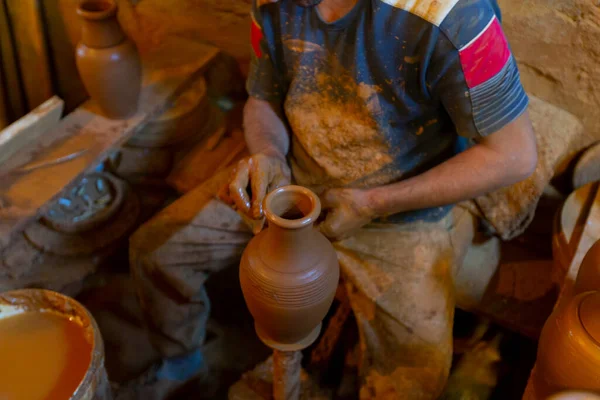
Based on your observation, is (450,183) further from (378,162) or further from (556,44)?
(556,44)

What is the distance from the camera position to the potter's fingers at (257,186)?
130cm

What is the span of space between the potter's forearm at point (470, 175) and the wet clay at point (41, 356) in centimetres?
84

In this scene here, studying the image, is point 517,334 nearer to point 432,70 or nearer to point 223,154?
point 432,70

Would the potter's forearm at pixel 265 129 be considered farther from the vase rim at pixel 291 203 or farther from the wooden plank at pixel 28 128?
the wooden plank at pixel 28 128

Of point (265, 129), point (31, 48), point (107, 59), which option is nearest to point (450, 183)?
point (265, 129)

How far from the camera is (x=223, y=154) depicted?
7.40 feet

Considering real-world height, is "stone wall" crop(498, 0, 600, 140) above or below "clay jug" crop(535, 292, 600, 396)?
above

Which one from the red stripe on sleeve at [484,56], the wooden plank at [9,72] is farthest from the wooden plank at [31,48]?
the red stripe on sleeve at [484,56]

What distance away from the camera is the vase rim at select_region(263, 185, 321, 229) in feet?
3.32

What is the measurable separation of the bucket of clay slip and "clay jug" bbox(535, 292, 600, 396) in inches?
37.8

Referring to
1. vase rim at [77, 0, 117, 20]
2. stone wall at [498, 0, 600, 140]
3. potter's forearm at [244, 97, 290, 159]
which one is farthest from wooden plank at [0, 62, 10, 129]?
stone wall at [498, 0, 600, 140]

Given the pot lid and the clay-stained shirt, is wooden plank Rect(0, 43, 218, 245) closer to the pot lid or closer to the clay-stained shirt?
the clay-stained shirt

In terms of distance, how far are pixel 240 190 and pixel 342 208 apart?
279mm

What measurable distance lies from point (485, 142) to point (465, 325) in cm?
88
